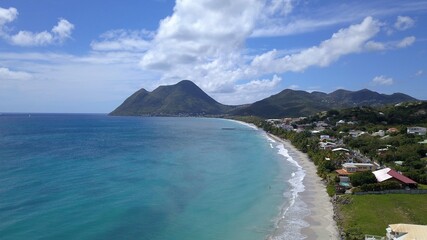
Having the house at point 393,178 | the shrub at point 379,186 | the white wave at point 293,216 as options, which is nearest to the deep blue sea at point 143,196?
the white wave at point 293,216

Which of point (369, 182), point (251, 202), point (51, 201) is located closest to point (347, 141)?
point (369, 182)

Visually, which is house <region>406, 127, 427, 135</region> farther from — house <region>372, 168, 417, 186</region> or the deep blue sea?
house <region>372, 168, 417, 186</region>

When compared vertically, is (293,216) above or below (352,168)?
below

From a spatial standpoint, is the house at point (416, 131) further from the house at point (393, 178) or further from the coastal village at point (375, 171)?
the house at point (393, 178)

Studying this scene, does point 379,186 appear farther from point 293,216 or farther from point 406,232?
point 406,232

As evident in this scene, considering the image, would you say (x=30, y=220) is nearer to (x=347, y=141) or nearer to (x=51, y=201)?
(x=51, y=201)

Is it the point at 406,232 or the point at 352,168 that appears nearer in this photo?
the point at 406,232

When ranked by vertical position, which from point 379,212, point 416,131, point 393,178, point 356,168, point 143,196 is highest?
point 416,131

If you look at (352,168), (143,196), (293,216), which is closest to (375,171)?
(352,168)
